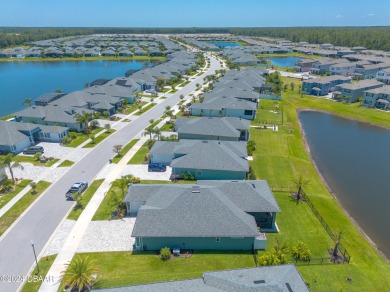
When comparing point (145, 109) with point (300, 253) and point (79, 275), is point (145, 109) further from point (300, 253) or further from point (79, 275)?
point (300, 253)

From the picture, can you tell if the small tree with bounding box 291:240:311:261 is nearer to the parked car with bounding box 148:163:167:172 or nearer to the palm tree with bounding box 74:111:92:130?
the parked car with bounding box 148:163:167:172

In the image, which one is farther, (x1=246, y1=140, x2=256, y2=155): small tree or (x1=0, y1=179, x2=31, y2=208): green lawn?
(x1=246, y1=140, x2=256, y2=155): small tree

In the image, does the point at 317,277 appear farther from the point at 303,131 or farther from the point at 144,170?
the point at 303,131

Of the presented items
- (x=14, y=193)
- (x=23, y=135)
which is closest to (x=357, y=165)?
(x=14, y=193)

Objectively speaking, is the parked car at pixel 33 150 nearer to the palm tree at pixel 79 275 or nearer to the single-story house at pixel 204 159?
the single-story house at pixel 204 159

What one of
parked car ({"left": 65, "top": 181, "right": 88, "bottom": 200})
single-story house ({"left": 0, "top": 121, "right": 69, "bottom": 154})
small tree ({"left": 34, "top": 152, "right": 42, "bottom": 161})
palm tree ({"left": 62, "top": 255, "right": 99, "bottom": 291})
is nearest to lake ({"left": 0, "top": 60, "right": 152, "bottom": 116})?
single-story house ({"left": 0, "top": 121, "right": 69, "bottom": 154})

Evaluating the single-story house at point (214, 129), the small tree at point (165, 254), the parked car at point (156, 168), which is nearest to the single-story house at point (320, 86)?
the single-story house at point (214, 129)

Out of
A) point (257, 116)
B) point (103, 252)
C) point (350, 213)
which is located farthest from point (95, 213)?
point (257, 116)

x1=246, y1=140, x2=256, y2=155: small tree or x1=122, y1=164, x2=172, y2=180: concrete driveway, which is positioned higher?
x1=246, y1=140, x2=256, y2=155: small tree
